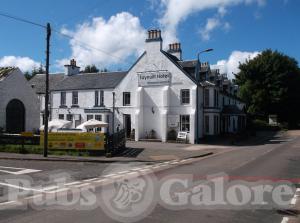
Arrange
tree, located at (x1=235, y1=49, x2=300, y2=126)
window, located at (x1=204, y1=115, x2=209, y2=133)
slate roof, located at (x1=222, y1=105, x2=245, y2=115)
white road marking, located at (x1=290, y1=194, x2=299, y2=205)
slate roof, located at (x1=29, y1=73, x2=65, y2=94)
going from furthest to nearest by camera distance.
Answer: tree, located at (x1=235, y1=49, x2=300, y2=126)
slate roof, located at (x1=29, y1=73, x2=65, y2=94)
slate roof, located at (x1=222, y1=105, x2=245, y2=115)
window, located at (x1=204, y1=115, x2=209, y2=133)
white road marking, located at (x1=290, y1=194, x2=299, y2=205)

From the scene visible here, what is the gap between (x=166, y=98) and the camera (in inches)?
1432

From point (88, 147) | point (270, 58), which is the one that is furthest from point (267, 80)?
point (88, 147)

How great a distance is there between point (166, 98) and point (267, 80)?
106 feet

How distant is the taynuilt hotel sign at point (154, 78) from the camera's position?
121 ft

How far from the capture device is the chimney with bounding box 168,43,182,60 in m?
42.6

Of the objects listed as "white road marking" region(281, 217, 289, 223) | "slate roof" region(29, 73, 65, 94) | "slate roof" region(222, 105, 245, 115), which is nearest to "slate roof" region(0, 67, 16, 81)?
"slate roof" region(29, 73, 65, 94)

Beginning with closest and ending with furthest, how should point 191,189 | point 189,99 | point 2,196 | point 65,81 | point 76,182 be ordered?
1. point 2,196
2. point 191,189
3. point 76,182
4. point 189,99
5. point 65,81

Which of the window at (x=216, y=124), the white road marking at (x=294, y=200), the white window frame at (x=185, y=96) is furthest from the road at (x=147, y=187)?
the window at (x=216, y=124)

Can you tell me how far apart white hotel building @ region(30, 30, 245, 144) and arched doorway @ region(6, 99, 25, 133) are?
31.4ft

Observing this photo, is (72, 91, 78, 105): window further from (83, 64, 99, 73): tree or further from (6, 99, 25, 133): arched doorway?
(83, 64, 99, 73): tree

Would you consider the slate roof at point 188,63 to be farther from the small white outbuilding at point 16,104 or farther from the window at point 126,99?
the small white outbuilding at point 16,104

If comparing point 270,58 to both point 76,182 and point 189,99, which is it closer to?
point 189,99

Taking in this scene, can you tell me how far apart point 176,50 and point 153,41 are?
611 centimetres

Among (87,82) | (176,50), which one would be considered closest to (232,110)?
(176,50)
